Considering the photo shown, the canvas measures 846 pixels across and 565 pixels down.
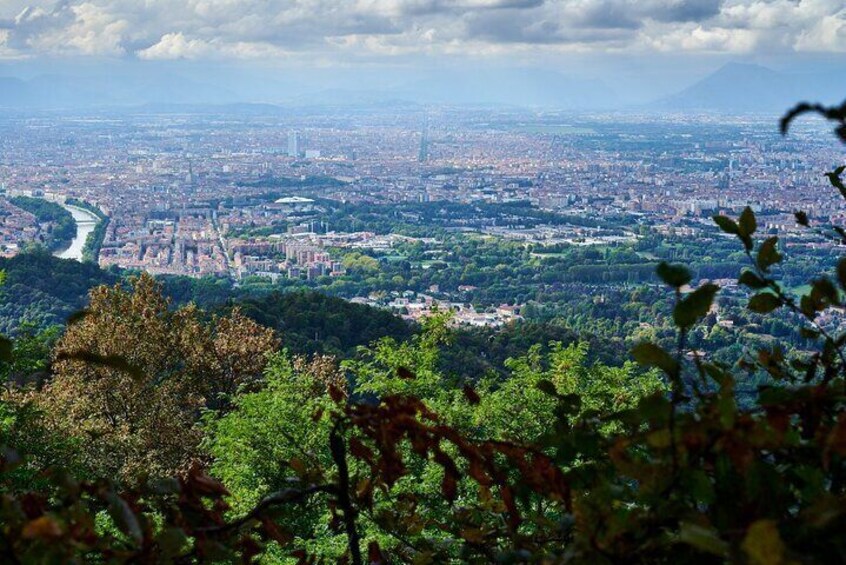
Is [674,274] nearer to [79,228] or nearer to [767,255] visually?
[767,255]

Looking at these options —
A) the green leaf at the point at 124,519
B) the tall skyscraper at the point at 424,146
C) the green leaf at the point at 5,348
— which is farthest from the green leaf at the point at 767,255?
the tall skyscraper at the point at 424,146

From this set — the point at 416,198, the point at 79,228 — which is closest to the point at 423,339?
the point at 79,228

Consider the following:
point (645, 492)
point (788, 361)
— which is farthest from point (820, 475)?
point (788, 361)

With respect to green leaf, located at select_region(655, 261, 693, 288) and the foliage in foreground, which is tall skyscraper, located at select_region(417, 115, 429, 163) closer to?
the foliage in foreground

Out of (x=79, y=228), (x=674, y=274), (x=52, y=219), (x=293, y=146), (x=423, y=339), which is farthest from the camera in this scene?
(x=293, y=146)

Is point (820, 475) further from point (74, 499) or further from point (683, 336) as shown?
point (74, 499)

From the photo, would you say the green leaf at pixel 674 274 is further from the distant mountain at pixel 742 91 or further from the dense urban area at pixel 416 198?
the distant mountain at pixel 742 91
